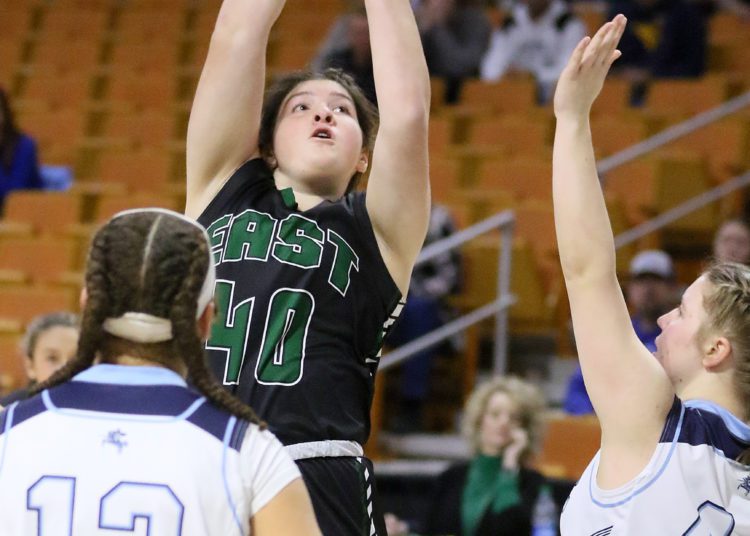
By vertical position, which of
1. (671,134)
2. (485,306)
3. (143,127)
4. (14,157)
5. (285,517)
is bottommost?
(285,517)

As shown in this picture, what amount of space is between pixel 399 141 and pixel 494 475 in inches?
94.5

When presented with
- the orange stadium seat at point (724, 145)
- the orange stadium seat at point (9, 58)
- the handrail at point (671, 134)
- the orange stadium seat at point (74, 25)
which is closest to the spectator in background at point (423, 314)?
the handrail at point (671, 134)

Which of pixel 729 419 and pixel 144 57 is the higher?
pixel 144 57

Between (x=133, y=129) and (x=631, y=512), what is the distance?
25.0 ft

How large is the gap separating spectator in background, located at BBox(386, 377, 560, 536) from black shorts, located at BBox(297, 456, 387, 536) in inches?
82.4

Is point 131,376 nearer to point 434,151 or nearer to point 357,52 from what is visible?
point 434,151

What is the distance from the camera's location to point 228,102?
2.97 meters

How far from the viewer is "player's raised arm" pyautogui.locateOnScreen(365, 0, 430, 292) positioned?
2.87m

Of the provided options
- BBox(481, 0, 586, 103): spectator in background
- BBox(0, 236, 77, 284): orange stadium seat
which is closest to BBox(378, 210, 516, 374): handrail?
BBox(0, 236, 77, 284): orange stadium seat

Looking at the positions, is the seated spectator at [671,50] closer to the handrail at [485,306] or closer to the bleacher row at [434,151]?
the bleacher row at [434,151]

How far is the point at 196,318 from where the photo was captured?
6.55 feet

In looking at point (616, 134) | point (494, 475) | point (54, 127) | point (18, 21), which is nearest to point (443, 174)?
point (616, 134)

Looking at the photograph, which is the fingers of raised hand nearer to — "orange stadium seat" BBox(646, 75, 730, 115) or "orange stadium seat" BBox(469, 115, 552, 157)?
"orange stadium seat" BBox(469, 115, 552, 157)

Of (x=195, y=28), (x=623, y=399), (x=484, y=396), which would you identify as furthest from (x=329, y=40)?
(x=623, y=399)
